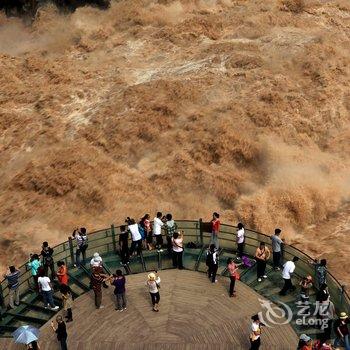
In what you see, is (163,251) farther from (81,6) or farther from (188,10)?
(81,6)

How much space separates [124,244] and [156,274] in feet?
4.92

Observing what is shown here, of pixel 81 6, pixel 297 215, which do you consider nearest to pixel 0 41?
pixel 81 6

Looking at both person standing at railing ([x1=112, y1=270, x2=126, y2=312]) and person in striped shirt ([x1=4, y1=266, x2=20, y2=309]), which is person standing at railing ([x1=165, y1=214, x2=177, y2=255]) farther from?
person in striped shirt ([x1=4, y1=266, x2=20, y2=309])

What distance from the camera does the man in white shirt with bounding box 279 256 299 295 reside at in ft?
Result: 50.0

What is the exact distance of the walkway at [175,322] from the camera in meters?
14.2

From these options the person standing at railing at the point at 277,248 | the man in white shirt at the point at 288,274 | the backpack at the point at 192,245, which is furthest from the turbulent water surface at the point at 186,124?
the backpack at the point at 192,245

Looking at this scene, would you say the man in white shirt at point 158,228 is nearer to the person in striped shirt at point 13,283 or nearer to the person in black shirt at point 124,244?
the person in black shirt at point 124,244

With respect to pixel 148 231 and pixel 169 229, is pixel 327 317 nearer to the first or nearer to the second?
pixel 169 229

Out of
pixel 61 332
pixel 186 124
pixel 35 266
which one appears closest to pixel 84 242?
pixel 35 266

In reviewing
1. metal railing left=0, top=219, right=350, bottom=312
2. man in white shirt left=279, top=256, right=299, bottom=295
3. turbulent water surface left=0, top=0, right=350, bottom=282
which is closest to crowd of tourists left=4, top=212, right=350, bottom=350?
man in white shirt left=279, top=256, right=299, bottom=295

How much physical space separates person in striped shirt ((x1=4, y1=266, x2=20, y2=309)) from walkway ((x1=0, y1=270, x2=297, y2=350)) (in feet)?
3.99

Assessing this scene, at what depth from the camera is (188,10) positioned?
118 ft

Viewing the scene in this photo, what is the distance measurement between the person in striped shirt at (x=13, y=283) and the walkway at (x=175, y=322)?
1.22 meters

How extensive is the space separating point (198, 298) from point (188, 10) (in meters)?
24.5
